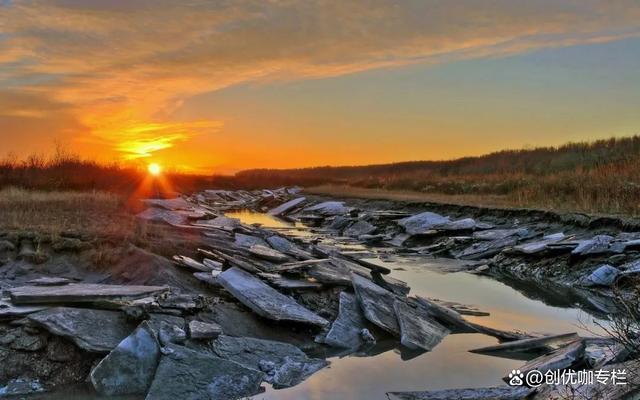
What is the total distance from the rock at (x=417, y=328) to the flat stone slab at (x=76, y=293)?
9.77 ft

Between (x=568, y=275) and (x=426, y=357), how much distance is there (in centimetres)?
573

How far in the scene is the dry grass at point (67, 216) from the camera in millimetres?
9438

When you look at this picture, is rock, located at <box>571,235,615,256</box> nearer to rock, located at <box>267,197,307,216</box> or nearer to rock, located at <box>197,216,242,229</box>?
rock, located at <box>197,216,242,229</box>

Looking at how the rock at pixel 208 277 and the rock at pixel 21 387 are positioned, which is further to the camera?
the rock at pixel 208 277

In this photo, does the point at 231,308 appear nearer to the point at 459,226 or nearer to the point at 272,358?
the point at 272,358

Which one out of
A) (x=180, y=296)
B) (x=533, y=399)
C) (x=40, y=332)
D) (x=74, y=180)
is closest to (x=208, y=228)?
(x=180, y=296)

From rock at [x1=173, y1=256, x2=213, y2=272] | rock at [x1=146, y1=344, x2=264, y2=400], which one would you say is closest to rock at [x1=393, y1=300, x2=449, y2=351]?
rock at [x1=146, y1=344, x2=264, y2=400]

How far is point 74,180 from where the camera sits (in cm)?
2266

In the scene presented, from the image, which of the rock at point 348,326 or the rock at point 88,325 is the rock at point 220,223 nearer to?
the rock at point 348,326

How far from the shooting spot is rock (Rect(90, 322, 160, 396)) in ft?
16.0

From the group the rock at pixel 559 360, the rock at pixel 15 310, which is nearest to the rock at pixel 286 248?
the rock at pixel 15 310

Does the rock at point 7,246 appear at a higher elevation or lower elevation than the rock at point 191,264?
higher

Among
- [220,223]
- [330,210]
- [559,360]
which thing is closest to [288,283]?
[559,360]

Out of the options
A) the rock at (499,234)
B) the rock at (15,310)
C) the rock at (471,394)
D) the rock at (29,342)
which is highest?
the rock at (15,310)
